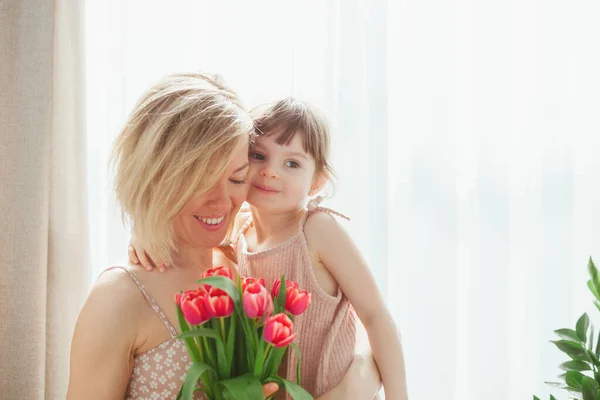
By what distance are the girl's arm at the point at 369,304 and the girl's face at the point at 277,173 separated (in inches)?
5.2

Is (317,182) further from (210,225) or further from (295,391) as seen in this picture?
(295,391)

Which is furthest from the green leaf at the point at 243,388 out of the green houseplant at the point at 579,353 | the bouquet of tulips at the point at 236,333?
the green houseplant at the point at 579,353

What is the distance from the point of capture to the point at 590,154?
192cm

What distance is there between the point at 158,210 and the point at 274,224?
33 cm

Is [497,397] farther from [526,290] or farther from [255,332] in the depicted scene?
[255,332]

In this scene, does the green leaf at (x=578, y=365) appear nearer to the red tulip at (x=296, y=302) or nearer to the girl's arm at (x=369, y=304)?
the girl's arm at (x=369, y=304)

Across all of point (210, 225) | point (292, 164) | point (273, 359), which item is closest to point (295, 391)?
point (273, 359)

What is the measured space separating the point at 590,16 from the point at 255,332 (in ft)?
4.79

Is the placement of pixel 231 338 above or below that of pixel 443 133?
below

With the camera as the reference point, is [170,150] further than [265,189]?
No

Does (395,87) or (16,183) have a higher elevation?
(395,87)

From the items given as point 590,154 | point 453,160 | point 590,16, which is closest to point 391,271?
point 453,160

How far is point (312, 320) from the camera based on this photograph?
4.81ft

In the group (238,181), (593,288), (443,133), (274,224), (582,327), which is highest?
(443,133)
